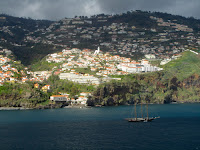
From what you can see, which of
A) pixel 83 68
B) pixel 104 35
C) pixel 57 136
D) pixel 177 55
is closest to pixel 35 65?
pixel 83 68

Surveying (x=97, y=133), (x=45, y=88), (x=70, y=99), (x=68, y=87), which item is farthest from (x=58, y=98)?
(x=97, y=133)

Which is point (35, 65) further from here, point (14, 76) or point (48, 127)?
point (48, 127)

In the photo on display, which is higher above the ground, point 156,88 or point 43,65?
point 43,65

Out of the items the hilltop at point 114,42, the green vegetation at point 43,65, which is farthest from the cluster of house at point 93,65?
the hilltop at point 114,42

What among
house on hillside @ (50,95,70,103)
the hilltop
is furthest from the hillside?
the hilltop

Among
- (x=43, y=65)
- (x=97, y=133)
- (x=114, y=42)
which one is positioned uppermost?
(x=114, y=42)

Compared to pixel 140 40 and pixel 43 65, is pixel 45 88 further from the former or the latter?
pixel 140 40

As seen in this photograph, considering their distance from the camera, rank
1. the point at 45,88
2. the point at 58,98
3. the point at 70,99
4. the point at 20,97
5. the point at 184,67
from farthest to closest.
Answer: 1. the point at 184,67
2. the point at 45,88
3. the point at 70,99
4. the point at 58,98
5. the point at 20,97

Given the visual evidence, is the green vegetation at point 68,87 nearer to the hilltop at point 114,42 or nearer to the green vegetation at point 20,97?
the green vegetation at point 20,97
